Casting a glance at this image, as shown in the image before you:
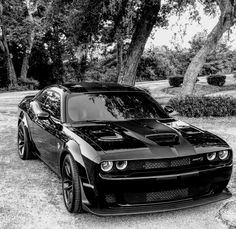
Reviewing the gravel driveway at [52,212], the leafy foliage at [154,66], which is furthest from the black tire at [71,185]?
the leafy foliage at [154,66]

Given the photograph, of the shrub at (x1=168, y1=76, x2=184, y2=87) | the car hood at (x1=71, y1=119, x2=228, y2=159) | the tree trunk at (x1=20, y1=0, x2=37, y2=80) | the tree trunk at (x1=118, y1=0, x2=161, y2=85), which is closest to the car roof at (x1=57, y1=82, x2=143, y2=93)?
the car hood at (x1=71, y1=119, x2=228, y2=159)

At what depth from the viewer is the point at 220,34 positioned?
14.0 meters

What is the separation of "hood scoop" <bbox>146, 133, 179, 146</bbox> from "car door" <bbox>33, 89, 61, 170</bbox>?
1283 millimetres

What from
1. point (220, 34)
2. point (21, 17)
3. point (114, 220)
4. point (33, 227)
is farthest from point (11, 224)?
point (21, 17)

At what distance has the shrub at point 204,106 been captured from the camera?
→ 500 inches

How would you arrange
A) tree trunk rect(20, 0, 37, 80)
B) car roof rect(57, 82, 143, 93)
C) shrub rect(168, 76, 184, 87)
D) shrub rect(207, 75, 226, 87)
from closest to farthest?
car roof rect(57, 82, 143, 93) < shrub rect(168, 76, 184, 87) < shrub rect(207, 75, 226, 87) < tree trunk rect(20, 0, 37, 80)

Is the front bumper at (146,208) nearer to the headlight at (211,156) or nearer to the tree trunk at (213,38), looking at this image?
the headlight at (211,156)

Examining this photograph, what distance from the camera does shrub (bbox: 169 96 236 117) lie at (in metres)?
12.7

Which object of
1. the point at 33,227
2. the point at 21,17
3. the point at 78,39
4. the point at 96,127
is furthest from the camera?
the point at 21,17

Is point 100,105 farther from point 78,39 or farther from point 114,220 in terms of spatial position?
point 78,39

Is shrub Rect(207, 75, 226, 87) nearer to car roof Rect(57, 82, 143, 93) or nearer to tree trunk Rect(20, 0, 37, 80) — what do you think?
tree trunk Rect(20, 0, 37, 80)

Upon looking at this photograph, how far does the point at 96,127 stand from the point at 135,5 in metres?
10.7

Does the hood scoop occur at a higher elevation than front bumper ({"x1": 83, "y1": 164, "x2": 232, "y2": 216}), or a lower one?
higher

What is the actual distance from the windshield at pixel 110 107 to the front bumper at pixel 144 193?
1372 millimetres
